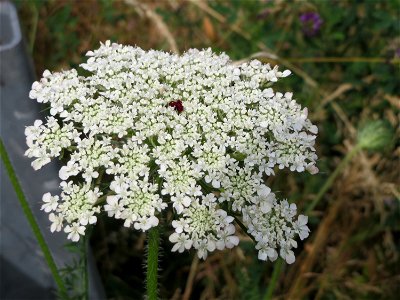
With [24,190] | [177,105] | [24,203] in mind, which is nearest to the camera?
[177,105]

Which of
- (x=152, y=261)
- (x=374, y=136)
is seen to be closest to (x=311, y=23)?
(x=374, y=136)

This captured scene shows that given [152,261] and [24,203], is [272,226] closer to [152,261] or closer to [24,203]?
[152,261]

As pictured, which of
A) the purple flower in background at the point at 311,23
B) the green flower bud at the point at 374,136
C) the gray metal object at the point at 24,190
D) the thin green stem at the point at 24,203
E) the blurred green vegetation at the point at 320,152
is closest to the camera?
the thin green stem at the point at 24,203

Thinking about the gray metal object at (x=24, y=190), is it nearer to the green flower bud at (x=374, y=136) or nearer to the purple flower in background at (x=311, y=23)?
the green flower bud at (x=374, y=136)

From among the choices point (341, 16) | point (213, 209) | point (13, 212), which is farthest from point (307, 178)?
point (213, 209)

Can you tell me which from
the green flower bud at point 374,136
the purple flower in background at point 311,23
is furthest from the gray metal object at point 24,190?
the purple flower in background at point 311,23

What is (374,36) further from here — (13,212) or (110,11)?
(13,212)
